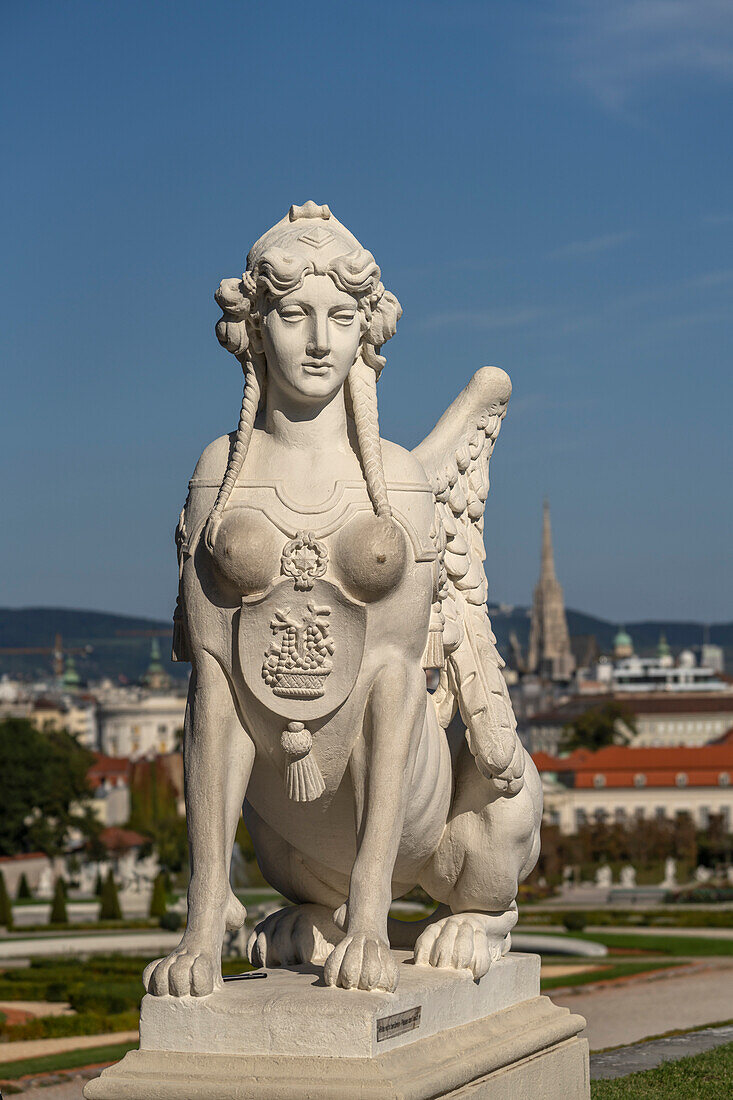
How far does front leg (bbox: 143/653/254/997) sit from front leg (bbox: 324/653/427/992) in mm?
562

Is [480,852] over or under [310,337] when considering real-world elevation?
under

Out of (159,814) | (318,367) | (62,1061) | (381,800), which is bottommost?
(62,1061)

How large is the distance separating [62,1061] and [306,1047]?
13947 millimetres

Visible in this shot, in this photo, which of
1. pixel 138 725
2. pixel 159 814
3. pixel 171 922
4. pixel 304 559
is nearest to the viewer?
pixel 304 559

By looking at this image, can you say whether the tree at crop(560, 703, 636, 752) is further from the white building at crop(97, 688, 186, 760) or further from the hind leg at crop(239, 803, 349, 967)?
the hind leg at crop(239, 803, 349, 967)

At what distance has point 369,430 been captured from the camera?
7.34 metres

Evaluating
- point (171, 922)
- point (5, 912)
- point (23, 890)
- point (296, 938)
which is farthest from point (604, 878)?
point (296, 938)

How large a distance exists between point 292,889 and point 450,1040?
4.13 feet

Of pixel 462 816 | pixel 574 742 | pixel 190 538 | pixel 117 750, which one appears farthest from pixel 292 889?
pixel 117 750

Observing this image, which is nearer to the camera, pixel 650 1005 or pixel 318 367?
pixel 318 367

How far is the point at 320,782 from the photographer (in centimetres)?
717

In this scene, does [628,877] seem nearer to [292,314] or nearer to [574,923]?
[574,923]

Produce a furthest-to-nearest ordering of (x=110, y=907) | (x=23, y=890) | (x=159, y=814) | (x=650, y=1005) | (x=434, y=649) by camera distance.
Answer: (x=159, y=814), (x=23, y=890), (x=110, y=907), (x=650, y=1005), (x=434, y=649)

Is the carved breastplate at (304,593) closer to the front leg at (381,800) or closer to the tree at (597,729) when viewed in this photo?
the front leg at (381,800)
